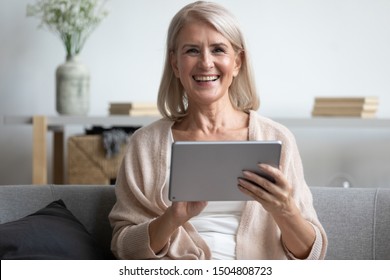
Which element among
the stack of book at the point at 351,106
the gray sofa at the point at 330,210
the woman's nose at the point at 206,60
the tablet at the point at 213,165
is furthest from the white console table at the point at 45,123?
the tablet at the point at 213,165

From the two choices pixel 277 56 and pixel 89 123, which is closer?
pixel 89 123

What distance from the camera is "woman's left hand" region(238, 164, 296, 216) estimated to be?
1.76m

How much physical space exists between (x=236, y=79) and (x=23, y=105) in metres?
2.57

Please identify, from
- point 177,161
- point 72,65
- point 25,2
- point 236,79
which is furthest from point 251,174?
point 25,2

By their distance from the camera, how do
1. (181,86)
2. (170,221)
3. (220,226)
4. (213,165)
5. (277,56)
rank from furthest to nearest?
(277,56), (181,86), (220,226), (170,221), (213,165)

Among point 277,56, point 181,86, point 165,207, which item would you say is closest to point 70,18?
point 277,56

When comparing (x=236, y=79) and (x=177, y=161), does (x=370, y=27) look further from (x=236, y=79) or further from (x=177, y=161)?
(x=177, y=161)

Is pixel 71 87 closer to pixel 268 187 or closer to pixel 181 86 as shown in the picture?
pixel 181 86

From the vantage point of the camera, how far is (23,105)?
15.0 feet

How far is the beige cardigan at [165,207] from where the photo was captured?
2016 mm

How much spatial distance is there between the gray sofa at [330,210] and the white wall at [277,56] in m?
2.21

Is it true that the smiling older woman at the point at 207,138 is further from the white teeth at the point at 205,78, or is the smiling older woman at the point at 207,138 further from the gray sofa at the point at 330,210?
the gray sofa at the point at 330,210

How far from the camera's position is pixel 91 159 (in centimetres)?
402

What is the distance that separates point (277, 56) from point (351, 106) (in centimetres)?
66
